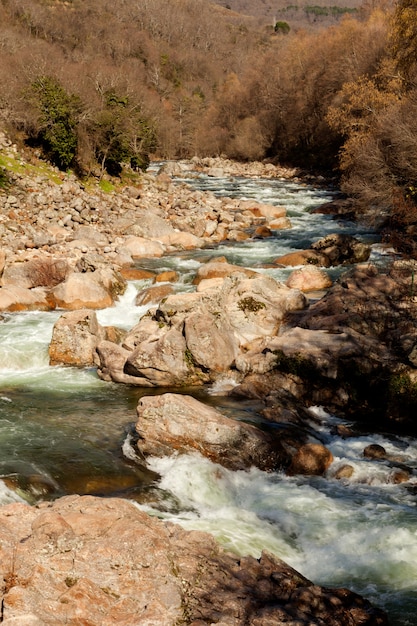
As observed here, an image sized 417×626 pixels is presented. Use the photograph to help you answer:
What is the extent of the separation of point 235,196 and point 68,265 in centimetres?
2011

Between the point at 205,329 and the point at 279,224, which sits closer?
the point at 205,329

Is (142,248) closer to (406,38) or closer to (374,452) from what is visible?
(374,452)

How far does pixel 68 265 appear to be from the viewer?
20656 mm

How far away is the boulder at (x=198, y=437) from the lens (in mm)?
9586

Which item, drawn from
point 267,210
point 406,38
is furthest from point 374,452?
point 406,38

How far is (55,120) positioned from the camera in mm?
33094

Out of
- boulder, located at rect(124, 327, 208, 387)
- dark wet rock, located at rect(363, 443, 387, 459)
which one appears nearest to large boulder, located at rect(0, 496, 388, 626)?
dark wet rock, located at rect(363, 443, 387, 459)

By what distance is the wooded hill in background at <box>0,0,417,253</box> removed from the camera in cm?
2877

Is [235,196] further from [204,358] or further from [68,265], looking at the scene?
[204,358]

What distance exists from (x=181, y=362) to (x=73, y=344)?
10.5ft

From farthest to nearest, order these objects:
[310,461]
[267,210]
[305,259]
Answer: [267,210] → [305,259] → [310,461]

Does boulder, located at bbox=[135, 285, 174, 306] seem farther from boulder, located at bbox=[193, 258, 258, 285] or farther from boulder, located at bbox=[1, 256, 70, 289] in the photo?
boulder, located at bbox=[1, 256, 70, 289]

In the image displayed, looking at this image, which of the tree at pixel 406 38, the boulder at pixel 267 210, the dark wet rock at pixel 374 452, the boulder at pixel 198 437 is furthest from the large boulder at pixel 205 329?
the tree at pixel 406 38

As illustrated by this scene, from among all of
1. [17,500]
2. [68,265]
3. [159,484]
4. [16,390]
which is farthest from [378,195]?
[17,500]
